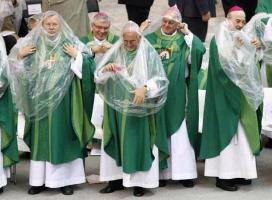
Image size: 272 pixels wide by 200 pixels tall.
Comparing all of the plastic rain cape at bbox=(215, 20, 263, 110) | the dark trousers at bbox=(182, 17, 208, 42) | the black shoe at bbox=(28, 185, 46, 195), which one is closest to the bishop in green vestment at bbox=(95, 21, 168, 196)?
the plastic rain cape at bbox=(215, 20, 263, 110)

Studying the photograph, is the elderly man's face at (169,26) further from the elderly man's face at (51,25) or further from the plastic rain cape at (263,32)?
the elderly man's face at (51,25)

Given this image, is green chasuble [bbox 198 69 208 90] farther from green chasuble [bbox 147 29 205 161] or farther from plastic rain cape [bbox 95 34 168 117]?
plastic rain cape [bbox 95 34 168 117]

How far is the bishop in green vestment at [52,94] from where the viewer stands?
5.31m

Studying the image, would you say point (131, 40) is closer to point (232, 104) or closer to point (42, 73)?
point (42, 73)

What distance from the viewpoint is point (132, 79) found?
520cm

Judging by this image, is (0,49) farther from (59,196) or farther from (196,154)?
(196,154)

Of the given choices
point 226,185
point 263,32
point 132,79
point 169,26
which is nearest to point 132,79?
point 132,79

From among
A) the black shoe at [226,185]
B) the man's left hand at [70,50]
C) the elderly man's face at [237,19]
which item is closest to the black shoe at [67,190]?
the man's left hand at [70,50]

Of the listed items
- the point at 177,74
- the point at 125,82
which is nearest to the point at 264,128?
the point at 177,74

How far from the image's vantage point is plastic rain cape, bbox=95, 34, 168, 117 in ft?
17.0

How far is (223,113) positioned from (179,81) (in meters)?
0.43

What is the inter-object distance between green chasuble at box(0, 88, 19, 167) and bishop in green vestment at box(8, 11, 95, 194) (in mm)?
77

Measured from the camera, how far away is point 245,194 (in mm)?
5359

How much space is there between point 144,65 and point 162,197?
1037 mm
